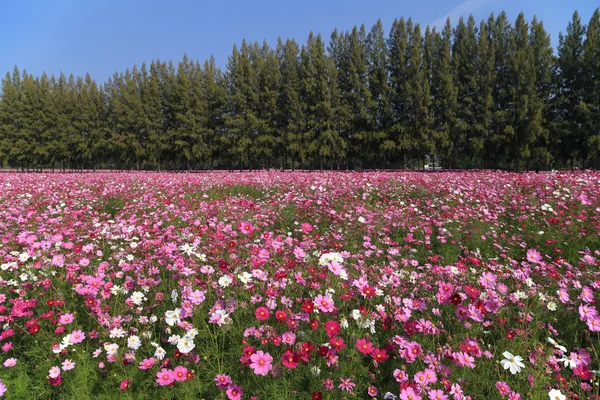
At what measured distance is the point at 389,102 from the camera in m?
33.1

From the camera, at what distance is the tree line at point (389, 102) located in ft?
96.0

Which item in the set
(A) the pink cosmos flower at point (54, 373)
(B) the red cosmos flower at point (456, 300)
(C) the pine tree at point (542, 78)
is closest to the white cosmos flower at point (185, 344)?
(A) the pink cosmos flower at point (54, 373)

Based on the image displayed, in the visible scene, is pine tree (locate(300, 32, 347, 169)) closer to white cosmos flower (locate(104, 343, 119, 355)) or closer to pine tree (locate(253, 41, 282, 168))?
pine tree (locate(253, 41, 282, 168))

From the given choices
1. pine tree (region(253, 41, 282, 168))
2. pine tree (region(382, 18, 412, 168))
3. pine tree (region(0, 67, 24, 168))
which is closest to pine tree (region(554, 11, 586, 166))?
pine tree (region(382, 18, 412, 168))

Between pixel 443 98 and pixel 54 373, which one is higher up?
pixel 443 98

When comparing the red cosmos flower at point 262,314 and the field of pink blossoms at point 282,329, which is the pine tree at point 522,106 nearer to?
the field of pink blossoms at point 282,329

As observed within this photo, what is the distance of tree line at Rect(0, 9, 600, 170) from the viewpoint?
29250 millimetres

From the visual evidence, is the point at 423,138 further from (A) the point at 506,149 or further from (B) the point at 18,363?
(B) the point at 18,363

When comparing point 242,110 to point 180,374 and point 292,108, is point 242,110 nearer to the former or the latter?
point 292,108

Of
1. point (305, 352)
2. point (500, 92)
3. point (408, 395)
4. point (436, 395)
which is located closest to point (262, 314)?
point (305, 352)

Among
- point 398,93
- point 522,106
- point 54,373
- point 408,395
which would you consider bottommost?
point 54,373

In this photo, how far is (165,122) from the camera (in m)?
42.2

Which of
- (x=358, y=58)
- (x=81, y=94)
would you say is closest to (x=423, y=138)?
(x=358, y=58)

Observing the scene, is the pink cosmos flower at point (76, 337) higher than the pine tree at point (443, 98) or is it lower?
lower
